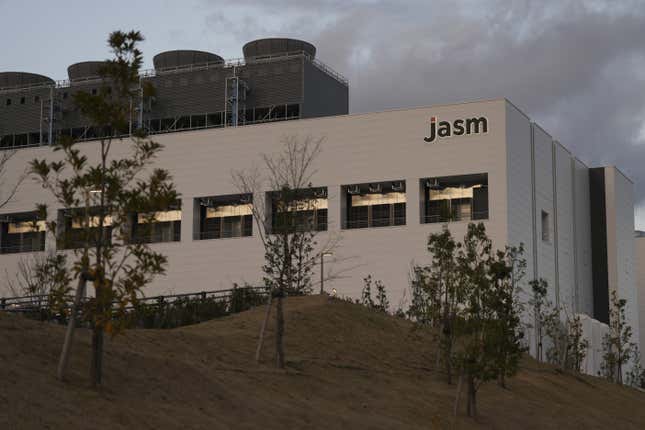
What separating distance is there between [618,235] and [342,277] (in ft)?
87.4

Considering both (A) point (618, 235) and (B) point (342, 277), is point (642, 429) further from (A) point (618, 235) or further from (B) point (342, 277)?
(A) point (618, 235)

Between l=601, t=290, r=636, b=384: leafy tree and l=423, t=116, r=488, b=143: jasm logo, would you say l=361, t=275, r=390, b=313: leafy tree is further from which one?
l=423, t=116, r=488, b=143: jasm logo

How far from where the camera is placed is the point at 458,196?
253 ft

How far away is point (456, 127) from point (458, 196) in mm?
5139

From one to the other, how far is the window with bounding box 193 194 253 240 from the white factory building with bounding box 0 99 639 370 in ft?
0.31

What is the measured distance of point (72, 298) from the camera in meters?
22.5

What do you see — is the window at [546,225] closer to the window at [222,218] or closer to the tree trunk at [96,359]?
the window at [222,218]

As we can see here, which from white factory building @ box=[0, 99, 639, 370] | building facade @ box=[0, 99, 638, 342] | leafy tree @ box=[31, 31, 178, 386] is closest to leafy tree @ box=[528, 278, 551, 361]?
white factory building @ box=[0, 99, 639, 370]

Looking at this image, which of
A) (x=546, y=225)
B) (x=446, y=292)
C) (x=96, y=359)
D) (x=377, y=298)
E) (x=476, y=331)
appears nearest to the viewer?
(x=96, y=359)

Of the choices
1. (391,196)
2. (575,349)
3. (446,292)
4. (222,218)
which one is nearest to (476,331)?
(446,292)

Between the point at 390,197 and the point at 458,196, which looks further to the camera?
the point at 390,197

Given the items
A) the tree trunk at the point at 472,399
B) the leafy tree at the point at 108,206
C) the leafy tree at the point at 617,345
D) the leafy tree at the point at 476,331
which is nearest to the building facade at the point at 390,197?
the leafy tree at the point at 617,345

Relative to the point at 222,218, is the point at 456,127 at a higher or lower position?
higher

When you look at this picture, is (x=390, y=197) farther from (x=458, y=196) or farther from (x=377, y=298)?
(x=377, y=298)
